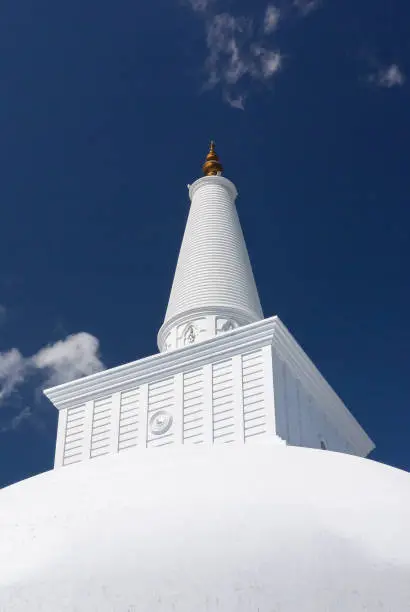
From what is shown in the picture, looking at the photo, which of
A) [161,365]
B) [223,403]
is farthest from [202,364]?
[223,403]

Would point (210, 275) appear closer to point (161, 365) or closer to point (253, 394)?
point (161, 365)

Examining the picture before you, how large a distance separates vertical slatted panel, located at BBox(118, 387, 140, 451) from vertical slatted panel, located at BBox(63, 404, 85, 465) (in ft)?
2.79

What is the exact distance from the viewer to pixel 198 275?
52.0 ft

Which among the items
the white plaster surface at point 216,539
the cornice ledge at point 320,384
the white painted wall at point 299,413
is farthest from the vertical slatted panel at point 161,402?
the white plaster surface at point 216,539

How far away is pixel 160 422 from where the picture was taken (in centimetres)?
1305

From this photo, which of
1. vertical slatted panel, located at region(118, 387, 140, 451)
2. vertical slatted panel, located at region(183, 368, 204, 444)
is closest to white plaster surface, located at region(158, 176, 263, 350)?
vertical slatted panel, located at region(183, 368, 204, 444)

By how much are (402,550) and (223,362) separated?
24.3 ft

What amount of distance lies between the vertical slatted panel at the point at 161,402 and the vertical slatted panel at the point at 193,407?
0.85ft

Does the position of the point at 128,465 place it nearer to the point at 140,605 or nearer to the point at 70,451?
the point at 140,605

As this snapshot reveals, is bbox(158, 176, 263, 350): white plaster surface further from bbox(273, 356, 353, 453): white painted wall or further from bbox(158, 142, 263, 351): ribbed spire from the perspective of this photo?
bbox(273, 356, 353, 453): white painted wall

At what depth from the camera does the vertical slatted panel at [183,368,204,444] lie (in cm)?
1263

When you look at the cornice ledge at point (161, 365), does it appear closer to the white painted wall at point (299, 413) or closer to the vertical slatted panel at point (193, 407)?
the vertical slatted panel at point (193, 407)

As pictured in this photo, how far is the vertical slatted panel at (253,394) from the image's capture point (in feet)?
39.9

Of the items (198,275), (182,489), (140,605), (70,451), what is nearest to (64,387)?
(70,451)
